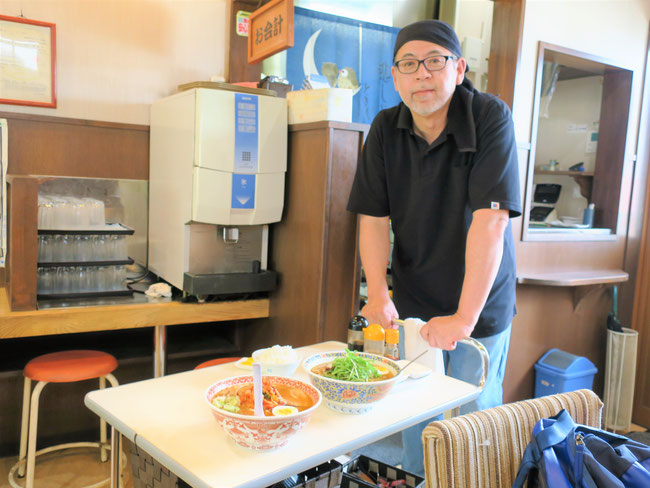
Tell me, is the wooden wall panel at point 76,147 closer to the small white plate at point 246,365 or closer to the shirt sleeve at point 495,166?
the small white plate at point 246,365

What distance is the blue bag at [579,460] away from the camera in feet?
2.85

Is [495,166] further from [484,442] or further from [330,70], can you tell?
[330,70]

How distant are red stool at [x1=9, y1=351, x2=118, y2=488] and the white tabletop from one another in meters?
0.96

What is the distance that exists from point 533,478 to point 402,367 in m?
0.44

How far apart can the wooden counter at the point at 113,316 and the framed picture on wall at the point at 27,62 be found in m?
0.87

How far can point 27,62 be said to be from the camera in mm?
2426

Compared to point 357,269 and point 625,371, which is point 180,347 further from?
point 625,371

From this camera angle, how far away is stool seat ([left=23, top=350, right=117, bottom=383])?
6.89 feet

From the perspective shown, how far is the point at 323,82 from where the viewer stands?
247cm

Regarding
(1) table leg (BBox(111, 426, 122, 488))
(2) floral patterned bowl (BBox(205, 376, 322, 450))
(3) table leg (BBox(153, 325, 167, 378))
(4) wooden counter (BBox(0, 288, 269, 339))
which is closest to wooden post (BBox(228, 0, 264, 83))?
(4) wooden counter (BBox(0, 288, 269, 339))

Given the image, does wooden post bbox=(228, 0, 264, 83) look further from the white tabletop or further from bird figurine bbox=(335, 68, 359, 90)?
the white tabletop

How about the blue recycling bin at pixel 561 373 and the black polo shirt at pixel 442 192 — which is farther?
the blue recycling bin at pixel 561 373

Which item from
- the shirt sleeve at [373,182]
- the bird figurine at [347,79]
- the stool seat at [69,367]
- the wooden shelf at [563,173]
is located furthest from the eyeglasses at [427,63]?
the wooden shelf at [563,173]

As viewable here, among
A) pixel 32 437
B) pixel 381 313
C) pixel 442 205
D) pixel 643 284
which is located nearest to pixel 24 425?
pixel 32 437
